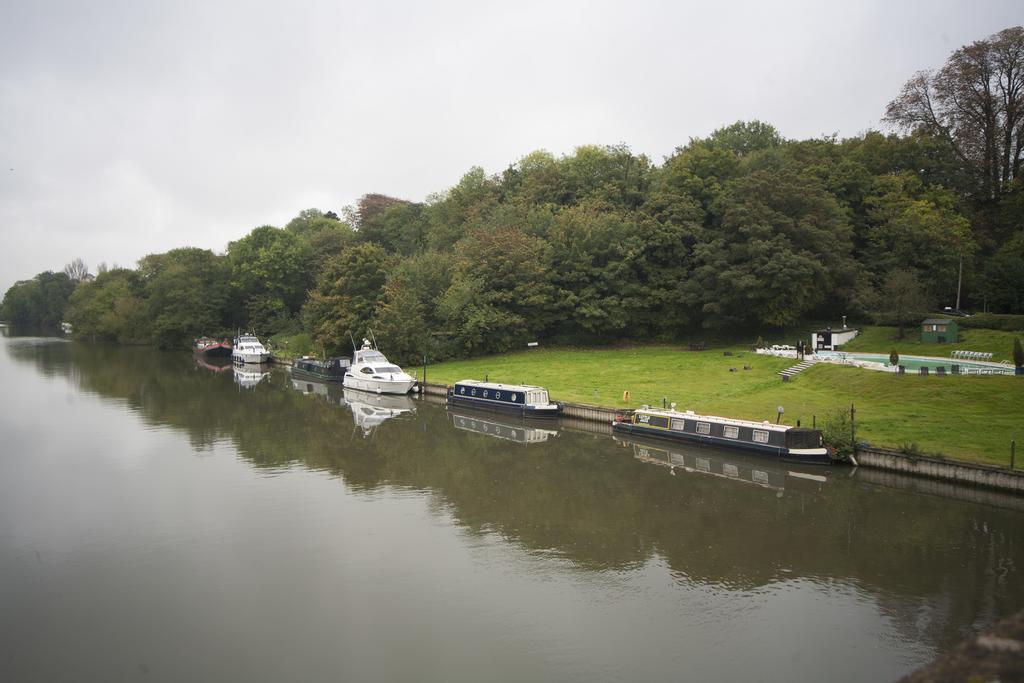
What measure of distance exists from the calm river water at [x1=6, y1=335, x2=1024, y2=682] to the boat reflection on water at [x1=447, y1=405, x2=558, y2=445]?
9.53 feet

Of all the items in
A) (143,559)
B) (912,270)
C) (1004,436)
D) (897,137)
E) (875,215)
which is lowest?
(143,559)

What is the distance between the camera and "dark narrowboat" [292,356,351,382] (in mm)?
60062

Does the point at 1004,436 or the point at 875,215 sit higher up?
the point at 875,215

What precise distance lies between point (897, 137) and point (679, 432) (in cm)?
4836

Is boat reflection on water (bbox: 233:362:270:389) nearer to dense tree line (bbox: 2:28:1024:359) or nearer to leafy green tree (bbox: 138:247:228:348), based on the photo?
dense tree line (bbox: 2:28:1024:359)

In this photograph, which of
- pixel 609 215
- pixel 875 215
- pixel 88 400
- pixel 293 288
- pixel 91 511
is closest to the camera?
pixel 91 511

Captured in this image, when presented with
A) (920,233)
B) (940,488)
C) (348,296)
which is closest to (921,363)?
(940,488)

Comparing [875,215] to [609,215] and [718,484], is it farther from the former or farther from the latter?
[718,484]

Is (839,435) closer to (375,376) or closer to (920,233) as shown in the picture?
(920,233)

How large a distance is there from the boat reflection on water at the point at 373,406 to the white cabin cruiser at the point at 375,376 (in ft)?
1.68

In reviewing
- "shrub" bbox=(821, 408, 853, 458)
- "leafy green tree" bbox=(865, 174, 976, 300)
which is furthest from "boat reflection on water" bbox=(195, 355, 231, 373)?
"leafy green tree" bbox=(865, 174, 976, 300)

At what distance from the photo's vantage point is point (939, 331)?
144ft

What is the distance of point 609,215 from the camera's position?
61.0 metres

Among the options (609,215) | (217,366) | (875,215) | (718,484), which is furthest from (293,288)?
(718,484)
